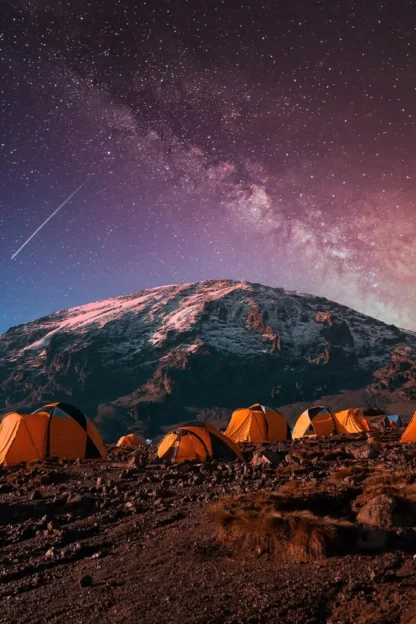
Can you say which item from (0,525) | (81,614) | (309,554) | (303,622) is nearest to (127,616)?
(81,614)

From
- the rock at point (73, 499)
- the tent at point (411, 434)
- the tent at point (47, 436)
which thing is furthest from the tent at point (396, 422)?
the rock at point (73, 499)

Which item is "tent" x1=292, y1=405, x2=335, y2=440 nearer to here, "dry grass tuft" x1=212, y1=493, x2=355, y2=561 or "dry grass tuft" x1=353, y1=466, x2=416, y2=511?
"dry grass tuft" x1=353, y1=466, x2=416, y2=511

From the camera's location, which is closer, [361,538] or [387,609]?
[387,609]

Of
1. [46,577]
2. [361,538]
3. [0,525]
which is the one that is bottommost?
[0,525]

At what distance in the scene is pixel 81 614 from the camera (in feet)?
21.1

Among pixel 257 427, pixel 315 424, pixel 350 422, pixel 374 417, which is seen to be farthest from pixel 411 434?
pixel 374 417

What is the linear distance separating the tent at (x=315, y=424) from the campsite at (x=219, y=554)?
33.4 metres

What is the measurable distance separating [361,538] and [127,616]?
4.46 m

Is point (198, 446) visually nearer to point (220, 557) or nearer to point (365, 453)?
point (365, 453)

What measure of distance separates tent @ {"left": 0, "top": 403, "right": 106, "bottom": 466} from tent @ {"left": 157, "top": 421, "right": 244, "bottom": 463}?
522 cm

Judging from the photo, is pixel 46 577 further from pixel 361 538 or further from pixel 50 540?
pixel 361 538

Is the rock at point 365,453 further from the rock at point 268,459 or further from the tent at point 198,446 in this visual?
the tent at point 198,446

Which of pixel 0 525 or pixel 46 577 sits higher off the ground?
pixel 46 577

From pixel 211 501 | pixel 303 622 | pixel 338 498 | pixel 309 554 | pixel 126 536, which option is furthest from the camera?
pixel 211 501
